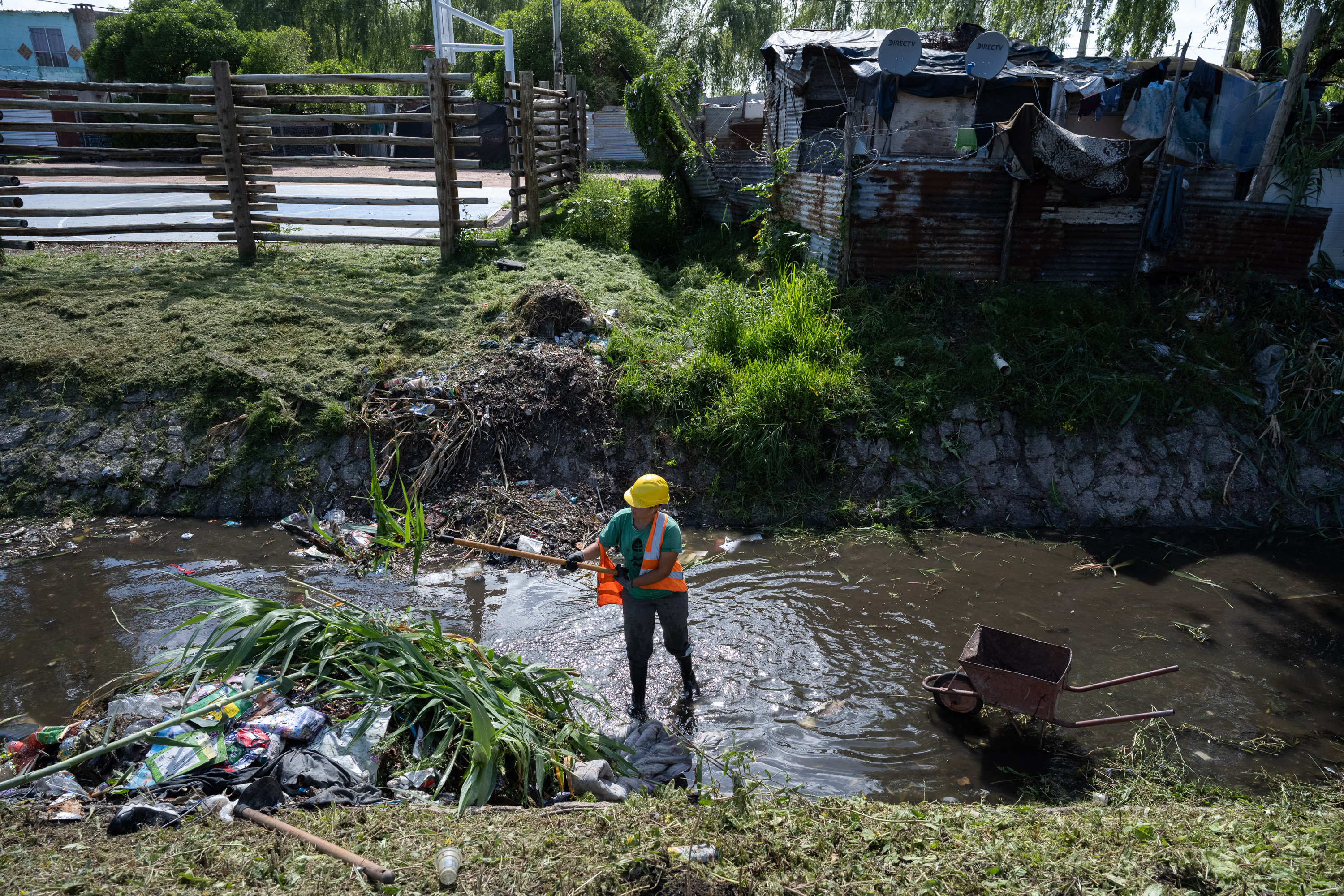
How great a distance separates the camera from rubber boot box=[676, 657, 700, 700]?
4.89 m

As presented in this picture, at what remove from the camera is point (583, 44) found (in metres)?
29.9

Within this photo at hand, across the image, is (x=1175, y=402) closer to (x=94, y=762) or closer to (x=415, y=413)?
(x=415, y=413)

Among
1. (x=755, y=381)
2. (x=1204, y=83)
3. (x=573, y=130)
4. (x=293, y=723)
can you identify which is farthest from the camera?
(x=573, y=130)

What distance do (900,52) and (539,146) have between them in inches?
228

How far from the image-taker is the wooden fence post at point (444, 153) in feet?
30.9

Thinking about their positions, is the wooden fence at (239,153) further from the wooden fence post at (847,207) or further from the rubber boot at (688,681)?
the rubber boot at (688,681)

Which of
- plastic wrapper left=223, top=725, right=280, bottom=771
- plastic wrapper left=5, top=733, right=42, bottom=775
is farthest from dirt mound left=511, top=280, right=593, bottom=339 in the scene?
plastic wrapper left=5, top=733, right=42, bottom=775

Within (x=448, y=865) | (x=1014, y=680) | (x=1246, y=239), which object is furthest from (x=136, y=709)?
(x=1246, y=239)

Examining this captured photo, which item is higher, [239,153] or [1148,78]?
[1148,78]

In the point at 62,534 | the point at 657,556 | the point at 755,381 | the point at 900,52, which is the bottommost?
the point at 62,534

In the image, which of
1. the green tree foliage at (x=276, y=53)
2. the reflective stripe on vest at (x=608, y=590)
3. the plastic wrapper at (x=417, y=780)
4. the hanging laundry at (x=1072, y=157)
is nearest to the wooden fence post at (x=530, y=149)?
the hanging laundry at (x=1072, y=157)

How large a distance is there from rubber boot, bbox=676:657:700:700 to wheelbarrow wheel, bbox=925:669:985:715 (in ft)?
4.79

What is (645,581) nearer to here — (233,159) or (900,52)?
(900,52)

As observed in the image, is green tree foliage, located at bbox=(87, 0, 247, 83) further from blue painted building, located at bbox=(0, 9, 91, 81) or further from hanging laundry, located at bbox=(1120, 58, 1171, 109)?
hanging laundry, located at bbox=(1120, 58, 1171, 109)
